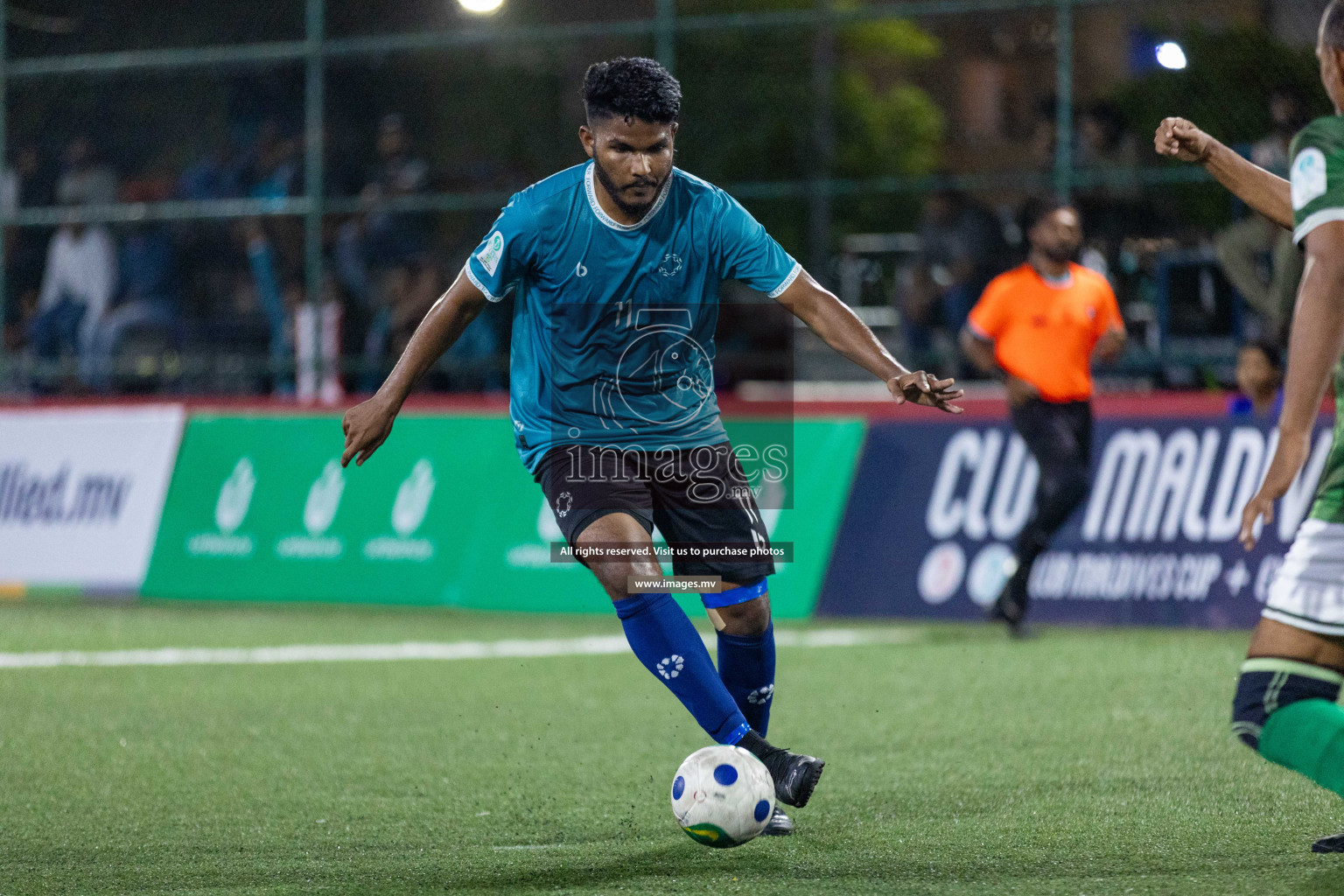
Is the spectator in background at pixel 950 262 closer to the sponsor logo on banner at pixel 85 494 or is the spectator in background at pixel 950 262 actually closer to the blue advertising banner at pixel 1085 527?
the blue advertising banner at pixel 1085 527

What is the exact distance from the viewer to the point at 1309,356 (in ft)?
13.5

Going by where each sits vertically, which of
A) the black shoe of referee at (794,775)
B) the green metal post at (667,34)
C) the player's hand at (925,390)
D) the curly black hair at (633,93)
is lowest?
the black shoe of referee at (794,775)

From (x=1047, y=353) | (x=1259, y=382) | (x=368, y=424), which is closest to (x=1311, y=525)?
(x=368, y=424)

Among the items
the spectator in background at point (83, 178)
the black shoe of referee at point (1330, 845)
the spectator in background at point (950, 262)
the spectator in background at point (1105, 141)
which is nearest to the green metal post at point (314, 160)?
the spectator in background at point (83, 178)

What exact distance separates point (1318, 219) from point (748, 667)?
2432 millimetres

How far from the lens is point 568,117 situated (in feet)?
58.5

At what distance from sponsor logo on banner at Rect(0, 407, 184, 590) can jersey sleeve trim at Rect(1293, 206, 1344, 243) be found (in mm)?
10437

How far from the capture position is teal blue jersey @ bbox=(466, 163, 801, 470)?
5.54 m

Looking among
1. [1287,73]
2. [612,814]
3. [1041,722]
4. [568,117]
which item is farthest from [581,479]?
[568,117]

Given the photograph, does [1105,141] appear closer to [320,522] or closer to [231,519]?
[320,522]

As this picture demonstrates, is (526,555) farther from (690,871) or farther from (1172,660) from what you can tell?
(690,871)

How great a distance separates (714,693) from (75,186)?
44.7ft

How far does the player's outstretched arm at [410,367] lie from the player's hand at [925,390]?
1255mm

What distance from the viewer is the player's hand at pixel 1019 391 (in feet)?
35.7
